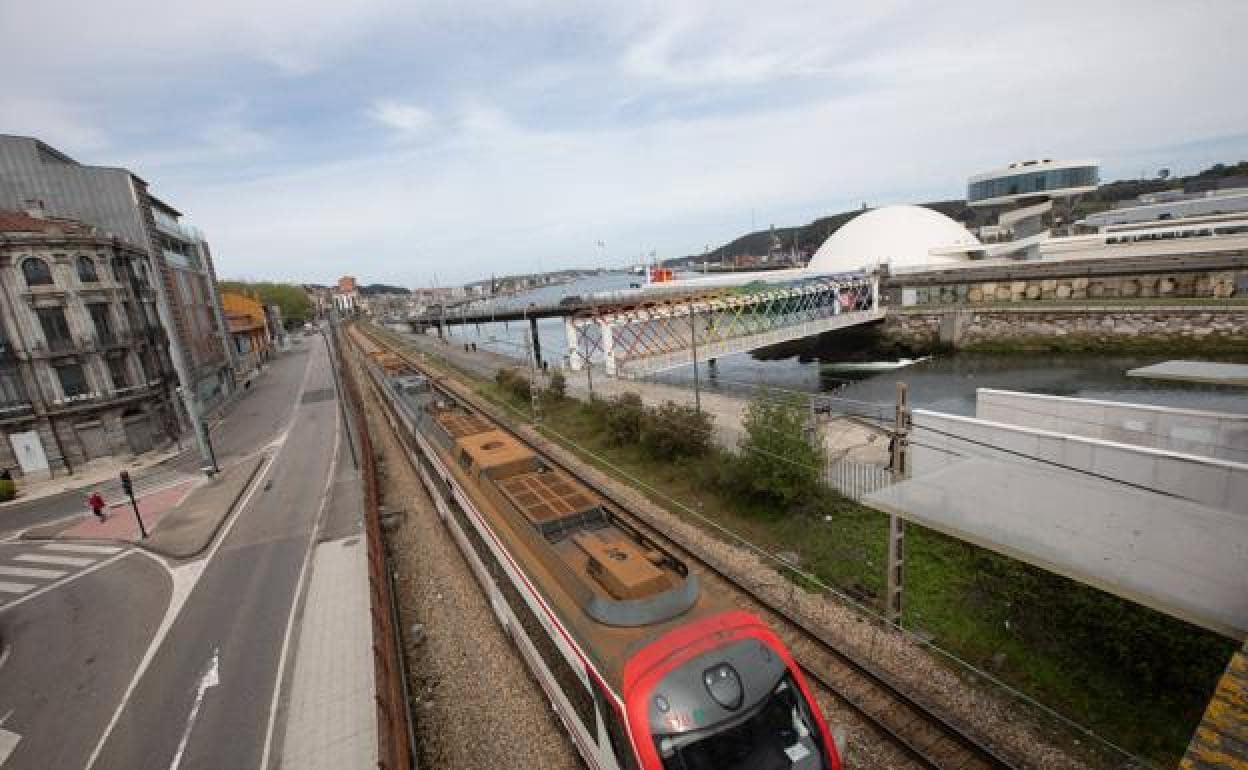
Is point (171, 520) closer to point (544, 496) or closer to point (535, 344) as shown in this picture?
point (544, 496)

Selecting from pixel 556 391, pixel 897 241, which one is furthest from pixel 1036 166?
pixel 556 391

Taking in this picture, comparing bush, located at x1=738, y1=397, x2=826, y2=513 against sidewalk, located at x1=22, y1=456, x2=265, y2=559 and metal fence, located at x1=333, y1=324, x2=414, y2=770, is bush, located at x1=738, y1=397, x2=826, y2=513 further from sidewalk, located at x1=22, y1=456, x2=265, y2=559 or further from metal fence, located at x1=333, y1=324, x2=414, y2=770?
sidewalk, located at x1=22, y1=456, x2=265, y2=559

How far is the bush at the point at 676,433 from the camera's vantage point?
1024 inches

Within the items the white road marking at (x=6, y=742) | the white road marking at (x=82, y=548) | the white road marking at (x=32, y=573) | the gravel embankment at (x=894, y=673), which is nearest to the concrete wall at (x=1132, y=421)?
the gravel embankment at (x=894, y=673)

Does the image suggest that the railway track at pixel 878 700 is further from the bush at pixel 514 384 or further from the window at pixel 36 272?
the window at pixel 36 272

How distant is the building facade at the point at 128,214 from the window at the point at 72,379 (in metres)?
4.80

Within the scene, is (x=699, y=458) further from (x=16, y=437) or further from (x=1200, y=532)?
(x=16, y=437)

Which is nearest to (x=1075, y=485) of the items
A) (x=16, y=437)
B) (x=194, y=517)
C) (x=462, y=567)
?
(x=462, y=567)

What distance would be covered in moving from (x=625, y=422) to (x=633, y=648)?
21734 millimetres

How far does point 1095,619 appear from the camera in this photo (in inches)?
510

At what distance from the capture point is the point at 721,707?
7363mm

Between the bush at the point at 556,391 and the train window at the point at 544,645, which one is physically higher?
the train window at the point at 544,645

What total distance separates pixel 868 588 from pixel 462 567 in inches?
488

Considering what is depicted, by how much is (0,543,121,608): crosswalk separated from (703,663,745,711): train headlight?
2660cm
